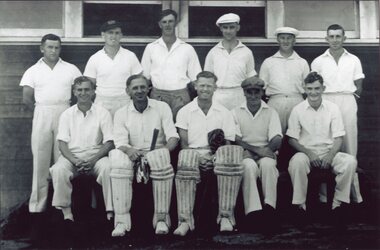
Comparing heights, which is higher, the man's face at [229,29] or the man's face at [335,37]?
the man's face at [229,29]

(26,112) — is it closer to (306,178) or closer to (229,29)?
(229,29)

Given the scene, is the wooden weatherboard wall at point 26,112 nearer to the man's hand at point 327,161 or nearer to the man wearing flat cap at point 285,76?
the man wearing flat cap at point 285,76

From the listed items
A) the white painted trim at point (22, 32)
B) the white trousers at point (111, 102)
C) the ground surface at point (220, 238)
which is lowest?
the ground surface at point (220, 238)

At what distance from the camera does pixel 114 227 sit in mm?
4102

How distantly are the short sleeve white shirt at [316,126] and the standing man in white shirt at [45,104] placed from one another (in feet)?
6.70

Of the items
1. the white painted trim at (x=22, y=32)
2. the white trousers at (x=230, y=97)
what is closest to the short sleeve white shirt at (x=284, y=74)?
the white trousers at (x=230, y=97)

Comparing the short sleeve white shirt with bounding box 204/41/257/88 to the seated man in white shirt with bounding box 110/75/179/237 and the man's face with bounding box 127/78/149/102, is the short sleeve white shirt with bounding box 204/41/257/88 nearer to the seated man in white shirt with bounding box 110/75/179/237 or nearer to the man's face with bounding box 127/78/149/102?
the seated man in white shirt with bounding box 110/75/179/237

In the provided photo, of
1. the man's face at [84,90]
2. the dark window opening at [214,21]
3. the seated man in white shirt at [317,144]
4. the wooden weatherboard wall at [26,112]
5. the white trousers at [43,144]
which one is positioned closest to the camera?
the seated man in white shirt at [317,144]

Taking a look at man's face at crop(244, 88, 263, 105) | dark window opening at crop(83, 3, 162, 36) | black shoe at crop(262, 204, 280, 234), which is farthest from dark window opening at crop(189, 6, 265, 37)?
black shoe at crop(262, 204, 280, 234)

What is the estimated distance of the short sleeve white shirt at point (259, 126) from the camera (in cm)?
448

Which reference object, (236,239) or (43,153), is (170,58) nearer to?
(43,153)

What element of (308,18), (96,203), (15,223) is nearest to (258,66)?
(308,18)

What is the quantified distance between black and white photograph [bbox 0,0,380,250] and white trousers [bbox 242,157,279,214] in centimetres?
1

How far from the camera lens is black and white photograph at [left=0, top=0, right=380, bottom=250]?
13.0 feet
